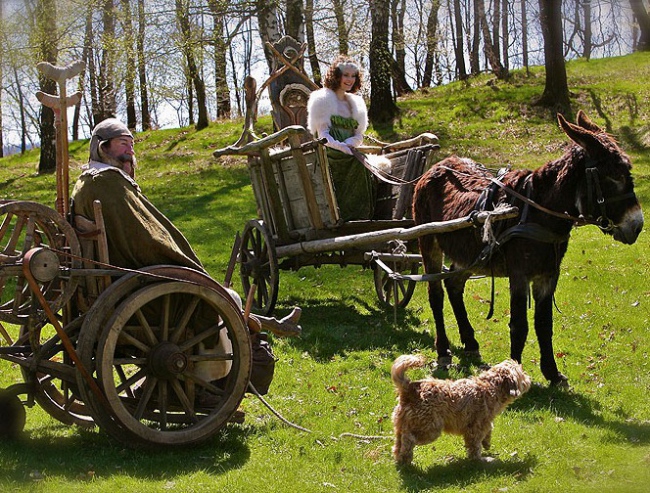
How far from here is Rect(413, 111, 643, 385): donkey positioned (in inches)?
233

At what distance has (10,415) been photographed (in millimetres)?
5270

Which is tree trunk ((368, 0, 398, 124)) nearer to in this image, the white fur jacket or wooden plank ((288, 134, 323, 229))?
the white fur jacket

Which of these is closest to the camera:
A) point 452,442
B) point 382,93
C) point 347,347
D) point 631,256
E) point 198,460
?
point 198,460

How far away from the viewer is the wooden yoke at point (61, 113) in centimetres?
521

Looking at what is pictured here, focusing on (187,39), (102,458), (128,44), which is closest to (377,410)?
(102,458)

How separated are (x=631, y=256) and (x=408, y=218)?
385 cm

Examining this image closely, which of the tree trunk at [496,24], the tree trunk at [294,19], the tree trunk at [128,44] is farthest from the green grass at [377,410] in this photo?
the tree trunk at [496,24]

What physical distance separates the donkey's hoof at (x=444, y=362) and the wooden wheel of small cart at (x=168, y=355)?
8.30ft

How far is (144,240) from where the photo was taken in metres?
5.09

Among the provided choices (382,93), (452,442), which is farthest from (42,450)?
(382,93)

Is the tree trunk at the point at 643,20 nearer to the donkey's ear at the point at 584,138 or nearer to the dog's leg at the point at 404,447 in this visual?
the donkey's ear at the point at 584,138

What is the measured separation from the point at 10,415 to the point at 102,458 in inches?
30.9

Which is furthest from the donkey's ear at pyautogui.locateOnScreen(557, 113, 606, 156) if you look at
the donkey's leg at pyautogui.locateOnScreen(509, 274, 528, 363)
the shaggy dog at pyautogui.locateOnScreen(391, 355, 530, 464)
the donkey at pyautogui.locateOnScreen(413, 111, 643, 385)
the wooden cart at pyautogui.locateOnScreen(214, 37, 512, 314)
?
the wooden cart at pyautogui.locateOnScreen(214, 37, 512, 314)

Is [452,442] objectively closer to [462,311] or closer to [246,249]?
[462,311]
